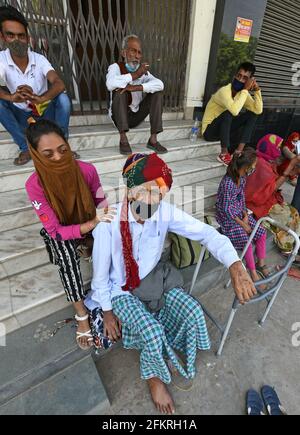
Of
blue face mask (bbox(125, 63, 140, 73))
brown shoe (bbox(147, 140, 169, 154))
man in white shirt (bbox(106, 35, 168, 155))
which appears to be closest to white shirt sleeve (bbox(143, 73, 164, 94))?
man in white shirt (bbox(106, 35, 168, 155))

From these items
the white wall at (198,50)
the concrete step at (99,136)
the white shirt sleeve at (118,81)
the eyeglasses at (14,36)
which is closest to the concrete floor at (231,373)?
the concrete step at (99,136)

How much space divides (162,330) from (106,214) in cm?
84

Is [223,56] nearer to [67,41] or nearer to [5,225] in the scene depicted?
[67,41]

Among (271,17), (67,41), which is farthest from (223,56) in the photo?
(67,41)

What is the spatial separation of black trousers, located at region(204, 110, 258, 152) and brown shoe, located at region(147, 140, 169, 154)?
98 centimetres

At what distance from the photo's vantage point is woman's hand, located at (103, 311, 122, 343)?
1.62 metres

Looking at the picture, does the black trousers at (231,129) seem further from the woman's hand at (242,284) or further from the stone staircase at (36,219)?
the woman's hand at (242,284)

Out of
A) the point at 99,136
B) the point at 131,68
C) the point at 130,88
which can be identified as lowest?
the point at 99,136

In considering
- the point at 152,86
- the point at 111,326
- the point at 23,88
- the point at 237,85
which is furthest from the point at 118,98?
the point at 111,326

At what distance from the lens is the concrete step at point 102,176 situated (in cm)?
220

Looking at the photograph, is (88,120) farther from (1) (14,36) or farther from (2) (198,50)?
(2) (198,50)

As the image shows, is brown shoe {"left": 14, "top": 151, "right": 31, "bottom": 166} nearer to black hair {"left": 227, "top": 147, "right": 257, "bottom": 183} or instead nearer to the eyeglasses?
the eyeglasses

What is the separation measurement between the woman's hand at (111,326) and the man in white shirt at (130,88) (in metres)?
2.08

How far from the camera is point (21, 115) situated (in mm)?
2535
